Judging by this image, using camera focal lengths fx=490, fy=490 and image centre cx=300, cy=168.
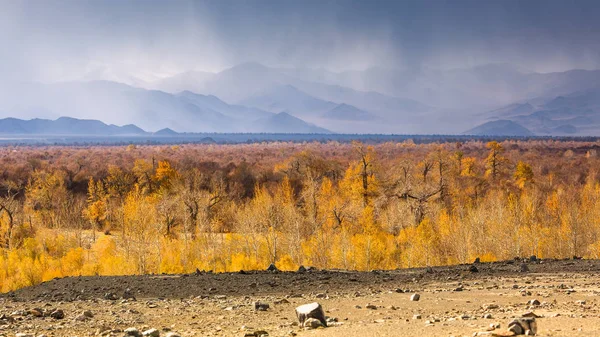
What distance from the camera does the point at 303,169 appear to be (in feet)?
338

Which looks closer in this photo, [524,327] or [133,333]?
[524,327]

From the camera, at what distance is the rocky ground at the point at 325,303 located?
34.8 ft

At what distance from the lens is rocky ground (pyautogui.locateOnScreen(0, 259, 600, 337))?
34.8 ft

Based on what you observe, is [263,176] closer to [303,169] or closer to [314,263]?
[303,169]

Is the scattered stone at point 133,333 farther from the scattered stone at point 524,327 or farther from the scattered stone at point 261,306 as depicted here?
the scattered stone at point 524,327

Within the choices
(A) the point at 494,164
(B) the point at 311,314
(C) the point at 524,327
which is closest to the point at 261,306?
(B) the point at 311,314

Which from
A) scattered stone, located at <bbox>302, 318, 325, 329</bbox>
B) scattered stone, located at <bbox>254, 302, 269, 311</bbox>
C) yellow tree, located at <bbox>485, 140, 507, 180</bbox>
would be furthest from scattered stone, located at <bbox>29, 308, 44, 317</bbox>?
yellow tree, located at <bbox>485, 140, 507, 180</bbox>

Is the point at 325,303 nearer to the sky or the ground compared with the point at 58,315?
nearer to the ground

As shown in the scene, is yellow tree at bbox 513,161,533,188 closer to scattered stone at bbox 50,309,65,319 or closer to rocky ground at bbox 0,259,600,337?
rocky ground at bbox 0,259,600,337

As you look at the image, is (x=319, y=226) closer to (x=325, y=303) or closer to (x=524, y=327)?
(x=325, y=303)

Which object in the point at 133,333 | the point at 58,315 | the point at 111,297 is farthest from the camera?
the point at 111,297

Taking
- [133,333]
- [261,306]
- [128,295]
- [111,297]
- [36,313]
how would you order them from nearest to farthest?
[133,333]
[36,313]
[261,306]
[111,297]
[128,295]

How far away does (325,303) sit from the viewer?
14.3 m

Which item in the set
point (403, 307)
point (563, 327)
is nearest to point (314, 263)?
point (403, 307)
